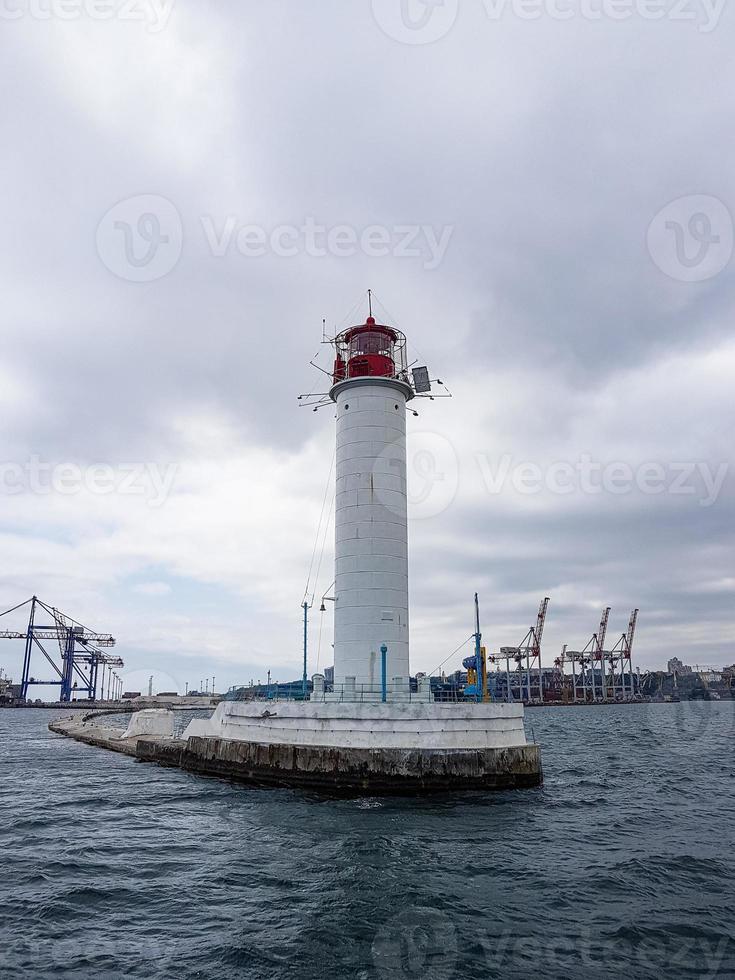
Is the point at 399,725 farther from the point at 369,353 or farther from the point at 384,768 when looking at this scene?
the point at 369,353

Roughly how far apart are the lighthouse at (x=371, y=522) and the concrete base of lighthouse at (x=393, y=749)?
2481 millimetres

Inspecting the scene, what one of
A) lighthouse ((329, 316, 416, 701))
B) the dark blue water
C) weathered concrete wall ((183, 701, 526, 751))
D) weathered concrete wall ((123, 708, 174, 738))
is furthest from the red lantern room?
weathered concrete wall ((123, 708, 174, 738))

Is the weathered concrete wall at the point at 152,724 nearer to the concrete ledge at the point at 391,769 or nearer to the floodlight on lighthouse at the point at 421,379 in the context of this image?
the concrete ledge at the point at 391,769

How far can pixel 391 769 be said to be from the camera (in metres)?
22.6

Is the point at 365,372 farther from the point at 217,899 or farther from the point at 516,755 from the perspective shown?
the point at 217,899

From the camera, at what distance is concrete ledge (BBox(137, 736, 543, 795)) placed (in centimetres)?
2250

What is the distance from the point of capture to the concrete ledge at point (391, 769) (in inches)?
886

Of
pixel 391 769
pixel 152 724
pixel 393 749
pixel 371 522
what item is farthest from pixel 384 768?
pixel 152 724

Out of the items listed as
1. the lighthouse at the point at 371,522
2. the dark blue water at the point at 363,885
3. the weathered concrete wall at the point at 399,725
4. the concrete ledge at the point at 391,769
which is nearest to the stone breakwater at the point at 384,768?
the concrete ledge at the point at 391,769

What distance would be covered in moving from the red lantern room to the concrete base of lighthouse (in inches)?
547

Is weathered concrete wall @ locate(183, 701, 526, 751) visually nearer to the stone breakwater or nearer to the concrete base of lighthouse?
the concrete base of lighthouse

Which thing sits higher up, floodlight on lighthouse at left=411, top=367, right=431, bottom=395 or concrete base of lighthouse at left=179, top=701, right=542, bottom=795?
floodlight on lighthouse at left=411, top=367, right=431, bottom=395

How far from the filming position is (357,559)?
2775 cm

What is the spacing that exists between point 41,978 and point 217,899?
3903 mm
